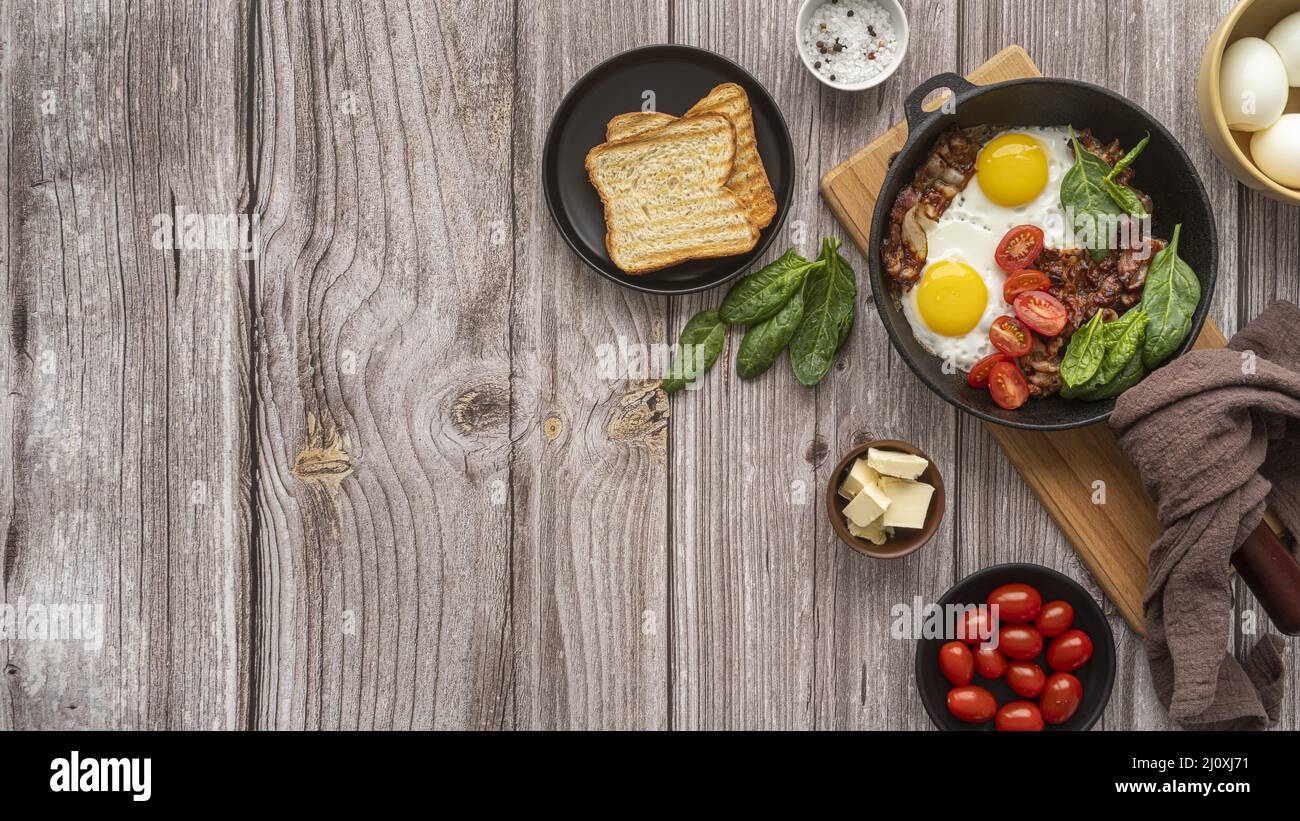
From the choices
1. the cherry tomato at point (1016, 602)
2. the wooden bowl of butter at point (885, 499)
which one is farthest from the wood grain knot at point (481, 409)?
the cherry tomato at point (1016, 602)

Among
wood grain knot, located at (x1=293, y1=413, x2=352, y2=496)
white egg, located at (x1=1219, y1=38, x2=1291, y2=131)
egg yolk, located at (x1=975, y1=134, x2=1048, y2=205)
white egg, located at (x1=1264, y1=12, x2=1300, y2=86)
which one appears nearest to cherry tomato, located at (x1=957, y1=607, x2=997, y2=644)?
egg yolk, located at (x1=975, y1=134, x2=1048, y2=205)

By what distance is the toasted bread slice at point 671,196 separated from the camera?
5.33 feet

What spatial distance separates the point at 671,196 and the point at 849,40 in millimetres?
429

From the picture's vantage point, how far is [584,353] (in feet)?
5.64

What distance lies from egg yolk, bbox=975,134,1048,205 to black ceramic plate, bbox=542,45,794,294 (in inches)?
13.4

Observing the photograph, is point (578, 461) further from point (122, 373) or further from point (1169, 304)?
point (1169, 304)

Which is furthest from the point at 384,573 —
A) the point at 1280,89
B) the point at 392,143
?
the point at 1280,89

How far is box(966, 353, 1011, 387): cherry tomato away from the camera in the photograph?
5.10ft

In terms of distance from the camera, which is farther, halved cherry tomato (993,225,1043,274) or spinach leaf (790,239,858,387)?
spinach leaf (790,239,858,387)

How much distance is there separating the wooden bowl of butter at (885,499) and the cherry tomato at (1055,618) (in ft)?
0.83

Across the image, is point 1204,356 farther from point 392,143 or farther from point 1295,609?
point 392,143

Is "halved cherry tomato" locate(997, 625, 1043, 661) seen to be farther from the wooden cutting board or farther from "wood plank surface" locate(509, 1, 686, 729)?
"wood plank surface" locate(509, 1, 686, 729)

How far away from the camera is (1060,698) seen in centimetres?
162

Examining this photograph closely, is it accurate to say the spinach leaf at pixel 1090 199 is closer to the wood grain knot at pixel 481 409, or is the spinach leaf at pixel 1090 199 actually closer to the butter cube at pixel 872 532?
the butter cube at pixel 872 532
